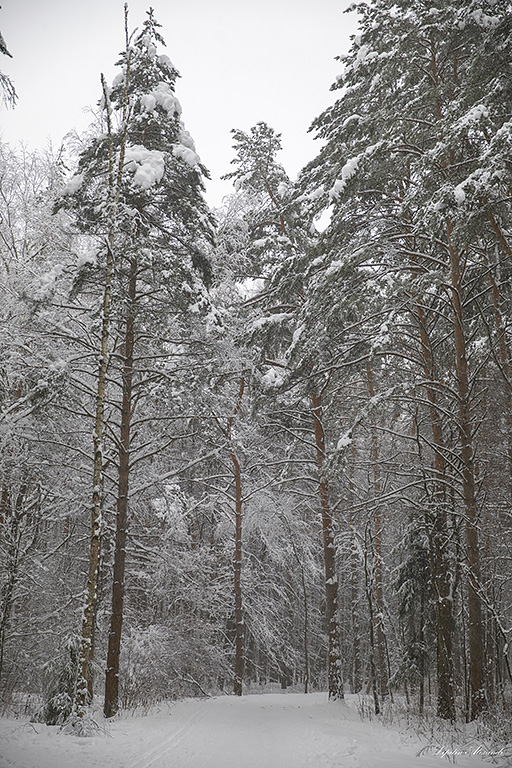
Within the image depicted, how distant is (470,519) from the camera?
27.1ft

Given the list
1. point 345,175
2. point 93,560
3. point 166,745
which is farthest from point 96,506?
point 345,175

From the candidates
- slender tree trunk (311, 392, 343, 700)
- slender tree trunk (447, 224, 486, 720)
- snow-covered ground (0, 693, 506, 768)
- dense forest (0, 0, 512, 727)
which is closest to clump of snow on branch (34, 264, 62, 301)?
dense forest (0, 0, 512, 727)

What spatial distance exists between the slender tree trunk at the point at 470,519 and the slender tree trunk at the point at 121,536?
6.37m

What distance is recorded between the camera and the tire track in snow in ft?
18.8

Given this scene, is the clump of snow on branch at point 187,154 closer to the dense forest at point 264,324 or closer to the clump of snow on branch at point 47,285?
the dense forest at point 264,324

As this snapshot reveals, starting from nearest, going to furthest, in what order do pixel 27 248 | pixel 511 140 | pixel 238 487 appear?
1. pixel 511 140
2. pixel 27 248
3. pixel 238 487

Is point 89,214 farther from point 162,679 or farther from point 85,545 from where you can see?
point 162,679

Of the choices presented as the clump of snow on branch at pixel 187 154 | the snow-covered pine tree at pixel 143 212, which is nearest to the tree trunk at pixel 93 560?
the snow-covered pine tree at pixel 143 212

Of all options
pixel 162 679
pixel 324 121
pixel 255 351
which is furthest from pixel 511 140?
pixel 162 679

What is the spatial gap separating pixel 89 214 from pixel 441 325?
328 inches

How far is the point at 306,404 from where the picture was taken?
13.4m

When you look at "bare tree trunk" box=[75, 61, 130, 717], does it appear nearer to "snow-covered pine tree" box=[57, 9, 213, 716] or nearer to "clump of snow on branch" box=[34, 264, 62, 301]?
"snow-covered pine tree" box=[57, 9, 213, 716]

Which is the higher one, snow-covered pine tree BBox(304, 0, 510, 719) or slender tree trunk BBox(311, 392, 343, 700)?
snow-covered pine tree BBox(304, 0, 510, 719)

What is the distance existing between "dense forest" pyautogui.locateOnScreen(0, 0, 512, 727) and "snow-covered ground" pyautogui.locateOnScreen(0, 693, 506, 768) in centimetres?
89
